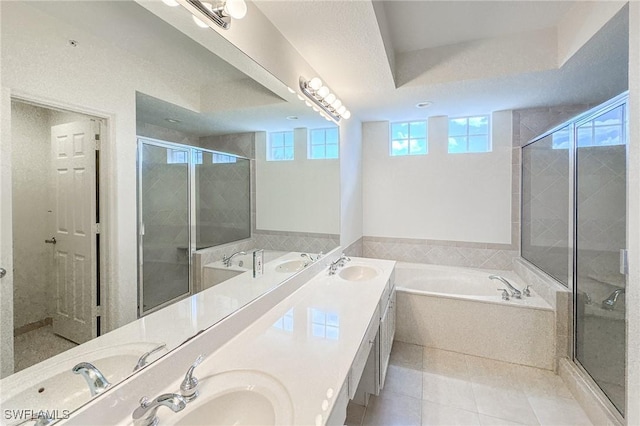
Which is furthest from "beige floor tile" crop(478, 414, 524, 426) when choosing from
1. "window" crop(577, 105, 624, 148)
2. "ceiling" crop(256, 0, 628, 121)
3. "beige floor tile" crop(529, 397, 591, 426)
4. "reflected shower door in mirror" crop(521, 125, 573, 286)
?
"ceiling" crop(256, 0, 628, 121)

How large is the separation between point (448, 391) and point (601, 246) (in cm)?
163

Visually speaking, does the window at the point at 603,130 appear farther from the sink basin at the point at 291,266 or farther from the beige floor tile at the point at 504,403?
the sink basin at the point at 291,266

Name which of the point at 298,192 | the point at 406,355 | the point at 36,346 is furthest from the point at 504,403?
the point at 36,346

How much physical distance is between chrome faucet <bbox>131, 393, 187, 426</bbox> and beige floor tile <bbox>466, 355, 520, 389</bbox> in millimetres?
2277

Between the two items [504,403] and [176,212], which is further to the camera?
[504,403]

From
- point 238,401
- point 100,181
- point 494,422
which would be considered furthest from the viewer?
point 494,422

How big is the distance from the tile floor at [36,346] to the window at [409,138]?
11.4 ft

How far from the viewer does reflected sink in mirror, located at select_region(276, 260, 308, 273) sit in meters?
1.79

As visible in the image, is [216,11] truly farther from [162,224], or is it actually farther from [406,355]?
[406,355]

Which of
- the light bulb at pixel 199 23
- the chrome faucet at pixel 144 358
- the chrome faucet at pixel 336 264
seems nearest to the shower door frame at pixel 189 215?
the chrome faucet at pixel 144 358

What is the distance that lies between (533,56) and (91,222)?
9.26 feet

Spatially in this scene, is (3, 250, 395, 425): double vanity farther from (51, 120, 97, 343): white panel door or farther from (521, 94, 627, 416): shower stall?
(521, 94, 627, 416): shower stall

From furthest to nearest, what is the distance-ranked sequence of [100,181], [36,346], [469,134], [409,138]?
[409,138], [469,134], [100,181], [36,346]

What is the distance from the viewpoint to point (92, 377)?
0.74 meters
